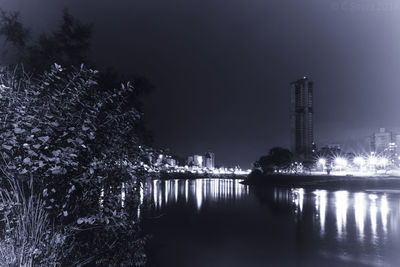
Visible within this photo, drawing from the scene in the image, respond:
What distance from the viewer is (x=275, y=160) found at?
476 feet

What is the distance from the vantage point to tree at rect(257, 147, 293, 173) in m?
145

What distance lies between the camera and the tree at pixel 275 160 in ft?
476

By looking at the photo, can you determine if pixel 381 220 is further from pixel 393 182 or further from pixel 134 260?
pixel 393 182

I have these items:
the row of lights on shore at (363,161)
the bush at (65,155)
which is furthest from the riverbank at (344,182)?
the bush at (65,155)

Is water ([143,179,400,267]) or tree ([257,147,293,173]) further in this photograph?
tree ([257,147,293,173])

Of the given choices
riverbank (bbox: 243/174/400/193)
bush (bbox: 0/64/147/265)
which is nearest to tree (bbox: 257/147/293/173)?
riverbank (bbox: 243/174/400/193)

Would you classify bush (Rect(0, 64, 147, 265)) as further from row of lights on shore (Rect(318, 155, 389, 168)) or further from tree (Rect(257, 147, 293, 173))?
tree (Rect(257, 147, 293, 173))

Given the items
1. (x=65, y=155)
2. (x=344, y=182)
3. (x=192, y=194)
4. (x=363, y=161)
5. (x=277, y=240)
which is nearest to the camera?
(x=65, y=155)

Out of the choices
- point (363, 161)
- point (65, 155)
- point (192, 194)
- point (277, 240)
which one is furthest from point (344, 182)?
point (65, 155)

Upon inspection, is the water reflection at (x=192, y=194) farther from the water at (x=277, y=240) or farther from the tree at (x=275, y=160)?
the tree at (x=275, y=160)

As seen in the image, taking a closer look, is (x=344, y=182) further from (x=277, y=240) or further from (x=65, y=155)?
(x=65, y=155)

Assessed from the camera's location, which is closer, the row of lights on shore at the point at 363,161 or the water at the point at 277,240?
the water at the point at 277,240

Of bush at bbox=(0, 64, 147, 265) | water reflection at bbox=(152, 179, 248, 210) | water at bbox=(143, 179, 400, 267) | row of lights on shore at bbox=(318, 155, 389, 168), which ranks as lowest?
water reflection at bbox=(152, 179, 248, 210)

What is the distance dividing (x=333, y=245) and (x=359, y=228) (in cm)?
659
